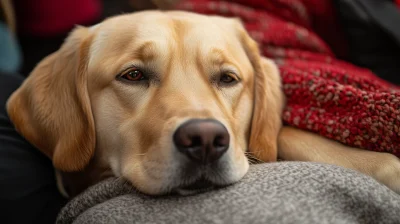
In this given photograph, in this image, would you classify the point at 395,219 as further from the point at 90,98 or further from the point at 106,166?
the point at 90,98

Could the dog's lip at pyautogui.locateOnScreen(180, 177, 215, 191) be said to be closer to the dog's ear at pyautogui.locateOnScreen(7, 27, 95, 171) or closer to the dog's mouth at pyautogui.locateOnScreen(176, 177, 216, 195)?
the dog's mouth at pyautogui.locateOnScreen(176, 177, 216, 195)

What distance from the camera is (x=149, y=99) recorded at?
5.35ft

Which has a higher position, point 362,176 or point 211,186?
point 362,176

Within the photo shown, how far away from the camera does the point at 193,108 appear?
4.84 ft

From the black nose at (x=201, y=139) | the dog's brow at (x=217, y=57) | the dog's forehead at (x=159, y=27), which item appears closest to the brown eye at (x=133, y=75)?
the dog's forehead at (x=159, y=27)

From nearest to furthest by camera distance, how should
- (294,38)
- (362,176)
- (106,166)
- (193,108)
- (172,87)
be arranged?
(362,176), (193,108), (172,87), (106,166), (294,38)

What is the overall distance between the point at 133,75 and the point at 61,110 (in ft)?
1.13

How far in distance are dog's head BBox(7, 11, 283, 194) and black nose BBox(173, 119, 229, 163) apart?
2 centimetres

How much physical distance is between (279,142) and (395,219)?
692 mm

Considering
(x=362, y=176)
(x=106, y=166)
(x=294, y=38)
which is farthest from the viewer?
(x=294, y=38)

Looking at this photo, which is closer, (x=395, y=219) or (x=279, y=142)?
(x=395, y=219)

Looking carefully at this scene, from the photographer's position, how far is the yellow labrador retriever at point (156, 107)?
1455 mm

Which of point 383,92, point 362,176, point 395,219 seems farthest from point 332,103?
point 395,219

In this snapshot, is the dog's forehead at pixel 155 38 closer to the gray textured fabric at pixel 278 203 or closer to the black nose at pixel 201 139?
the black nose at pixel 201 139
